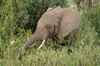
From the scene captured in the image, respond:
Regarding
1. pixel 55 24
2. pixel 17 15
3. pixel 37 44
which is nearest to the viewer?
pixel 55 24

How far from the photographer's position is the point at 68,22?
4133 millimetres

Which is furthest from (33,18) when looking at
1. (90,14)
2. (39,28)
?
(90,14)

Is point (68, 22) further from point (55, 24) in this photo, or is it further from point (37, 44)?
point (37, 44)

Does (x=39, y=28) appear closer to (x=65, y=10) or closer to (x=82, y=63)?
(x=65, y=10)

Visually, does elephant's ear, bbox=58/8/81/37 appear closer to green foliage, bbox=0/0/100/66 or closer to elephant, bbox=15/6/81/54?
elephant, bbox=15/6/81/54

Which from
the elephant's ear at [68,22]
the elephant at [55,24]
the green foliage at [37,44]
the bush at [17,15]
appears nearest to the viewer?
the green foliage at [37,44]

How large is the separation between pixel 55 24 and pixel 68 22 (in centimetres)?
42

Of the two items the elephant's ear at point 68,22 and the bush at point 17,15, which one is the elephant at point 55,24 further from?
the bush at point 17,15

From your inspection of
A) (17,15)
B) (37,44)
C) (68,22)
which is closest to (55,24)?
(68,22)

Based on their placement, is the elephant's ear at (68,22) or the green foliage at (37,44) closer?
the green foliage at (37,44)

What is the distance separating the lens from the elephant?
3926 millimetres

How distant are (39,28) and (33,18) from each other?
1.77 meters

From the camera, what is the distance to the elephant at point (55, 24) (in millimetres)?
3926

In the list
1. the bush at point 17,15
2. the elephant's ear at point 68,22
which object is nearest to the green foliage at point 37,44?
the bush at point 17,15
